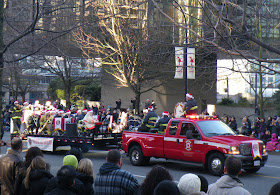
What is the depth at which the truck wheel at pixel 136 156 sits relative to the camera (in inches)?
592

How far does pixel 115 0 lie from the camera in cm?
2897

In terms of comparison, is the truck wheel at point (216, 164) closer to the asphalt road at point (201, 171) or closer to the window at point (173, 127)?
the asphalt road at point (201, 171)

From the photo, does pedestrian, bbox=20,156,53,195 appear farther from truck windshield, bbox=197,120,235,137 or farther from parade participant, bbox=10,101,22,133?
parade participant, bbox=10,101,22,133

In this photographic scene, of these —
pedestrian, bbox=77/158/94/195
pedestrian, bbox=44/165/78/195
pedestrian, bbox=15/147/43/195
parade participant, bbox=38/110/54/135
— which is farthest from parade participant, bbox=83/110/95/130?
pedestrian, bbox=44/165/78/195

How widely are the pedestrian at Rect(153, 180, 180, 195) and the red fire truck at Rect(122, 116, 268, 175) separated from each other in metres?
8.50

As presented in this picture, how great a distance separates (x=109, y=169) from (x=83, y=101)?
37.8 metres

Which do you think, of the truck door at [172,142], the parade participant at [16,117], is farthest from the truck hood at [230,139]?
the parade participant at [16,117]

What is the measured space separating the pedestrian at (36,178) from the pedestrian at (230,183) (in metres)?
2.32

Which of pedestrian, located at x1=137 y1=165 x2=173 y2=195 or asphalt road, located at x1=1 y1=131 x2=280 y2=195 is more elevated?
pedestrian, located at x1=137 y1=165 x2=173 y2=195

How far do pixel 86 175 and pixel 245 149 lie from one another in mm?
8059

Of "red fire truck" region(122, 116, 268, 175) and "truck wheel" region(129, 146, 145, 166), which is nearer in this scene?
"red fire truck" region(122, 116, 268, 175)

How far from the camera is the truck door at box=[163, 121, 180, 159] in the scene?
45.9 ft

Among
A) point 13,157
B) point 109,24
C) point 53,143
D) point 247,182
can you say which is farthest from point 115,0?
point 13,157

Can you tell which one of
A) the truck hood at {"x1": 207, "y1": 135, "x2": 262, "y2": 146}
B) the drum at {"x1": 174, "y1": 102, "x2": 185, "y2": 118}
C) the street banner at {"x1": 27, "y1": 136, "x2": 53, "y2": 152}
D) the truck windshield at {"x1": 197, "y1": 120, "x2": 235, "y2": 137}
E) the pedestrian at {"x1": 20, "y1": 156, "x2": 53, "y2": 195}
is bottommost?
the street banner at {"x1": 27, "y1": 136, "x2": 53, "y2": 152}
